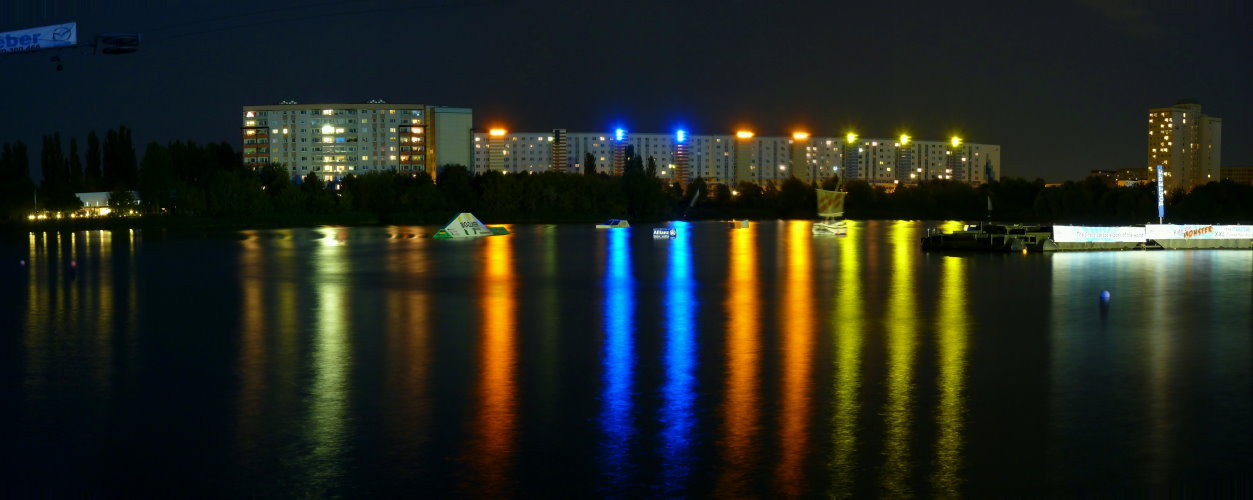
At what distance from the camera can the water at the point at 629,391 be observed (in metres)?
8.33

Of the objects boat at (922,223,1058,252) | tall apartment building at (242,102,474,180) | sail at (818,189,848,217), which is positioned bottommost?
boat at (922,223,1058,252)

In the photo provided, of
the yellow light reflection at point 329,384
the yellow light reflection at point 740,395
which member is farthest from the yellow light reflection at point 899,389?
the yellow light reflection at point 329,384

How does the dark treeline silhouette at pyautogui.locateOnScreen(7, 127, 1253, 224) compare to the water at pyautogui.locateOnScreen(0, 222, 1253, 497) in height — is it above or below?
above

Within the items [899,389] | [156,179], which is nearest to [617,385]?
[899,389]

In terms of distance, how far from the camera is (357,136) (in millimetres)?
166625

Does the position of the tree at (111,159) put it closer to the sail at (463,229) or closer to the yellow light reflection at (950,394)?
the sail at (463,229)

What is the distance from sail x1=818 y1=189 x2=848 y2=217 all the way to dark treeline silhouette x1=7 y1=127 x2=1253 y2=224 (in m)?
35.5

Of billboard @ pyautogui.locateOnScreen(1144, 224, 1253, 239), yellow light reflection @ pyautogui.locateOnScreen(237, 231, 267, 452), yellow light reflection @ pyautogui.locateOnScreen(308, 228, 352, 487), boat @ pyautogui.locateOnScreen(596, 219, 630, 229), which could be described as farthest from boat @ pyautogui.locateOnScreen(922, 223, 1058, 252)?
boat @ pyautogui.locateOnScreen(596, 219, 630, 229)

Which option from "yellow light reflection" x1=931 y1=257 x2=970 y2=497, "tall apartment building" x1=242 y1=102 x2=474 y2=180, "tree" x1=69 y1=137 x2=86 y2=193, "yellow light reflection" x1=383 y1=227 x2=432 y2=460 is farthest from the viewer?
"tall apartment building" x1=242 y1=102 x2=474 y2=180

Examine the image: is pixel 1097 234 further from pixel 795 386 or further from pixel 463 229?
pixel 795 386

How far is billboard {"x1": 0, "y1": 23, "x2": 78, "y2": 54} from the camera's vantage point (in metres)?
33.4

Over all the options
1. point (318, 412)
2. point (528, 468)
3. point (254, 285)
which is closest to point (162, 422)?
point (318, 412)

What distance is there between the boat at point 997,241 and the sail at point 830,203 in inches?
1292

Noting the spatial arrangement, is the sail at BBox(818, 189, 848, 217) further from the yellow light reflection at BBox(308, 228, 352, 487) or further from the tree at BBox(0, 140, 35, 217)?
the tree at BBox(0, 140, 35, 217)
